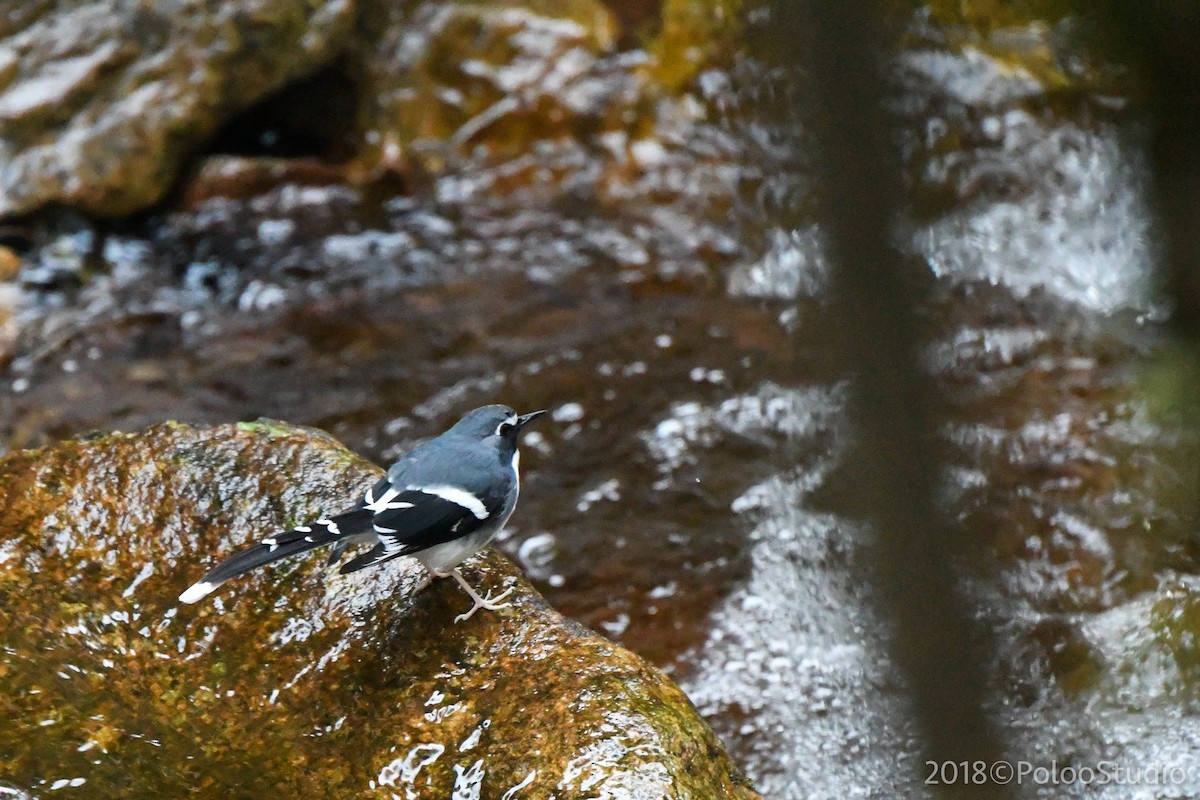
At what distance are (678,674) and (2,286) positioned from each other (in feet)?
19.5

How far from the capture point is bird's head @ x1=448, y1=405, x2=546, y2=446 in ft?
13.0

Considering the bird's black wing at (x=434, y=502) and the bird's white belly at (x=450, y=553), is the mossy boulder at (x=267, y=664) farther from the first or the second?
the bird's black wing at (x=434, y=502)

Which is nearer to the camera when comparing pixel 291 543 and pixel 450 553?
pixel 291 543

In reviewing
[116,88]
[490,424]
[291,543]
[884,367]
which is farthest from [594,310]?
[884,367]

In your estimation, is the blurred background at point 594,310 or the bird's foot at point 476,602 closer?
the bird's foot at point 476,602

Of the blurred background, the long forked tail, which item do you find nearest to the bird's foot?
the long forked tail

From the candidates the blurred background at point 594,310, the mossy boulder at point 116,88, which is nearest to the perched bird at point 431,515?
the blurred background at point 594,310

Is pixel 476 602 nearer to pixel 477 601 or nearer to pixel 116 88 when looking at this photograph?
pixel 477 601

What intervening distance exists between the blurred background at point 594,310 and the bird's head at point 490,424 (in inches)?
43.6

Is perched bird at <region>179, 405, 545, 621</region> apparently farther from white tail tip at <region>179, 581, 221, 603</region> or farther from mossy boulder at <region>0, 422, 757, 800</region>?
mossy boulder at <region>0, 422, 757, 800</region>

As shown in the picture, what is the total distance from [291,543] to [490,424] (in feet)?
3.33

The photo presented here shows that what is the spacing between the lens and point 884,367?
2.17 feet

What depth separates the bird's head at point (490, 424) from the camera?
3.96 metres

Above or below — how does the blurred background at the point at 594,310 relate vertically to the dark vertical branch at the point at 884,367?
below
